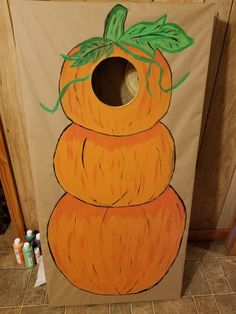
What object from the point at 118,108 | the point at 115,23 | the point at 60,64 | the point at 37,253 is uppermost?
the point at 115,23

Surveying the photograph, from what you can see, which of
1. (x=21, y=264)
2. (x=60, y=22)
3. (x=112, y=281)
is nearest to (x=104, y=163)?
(x=60, y=22)

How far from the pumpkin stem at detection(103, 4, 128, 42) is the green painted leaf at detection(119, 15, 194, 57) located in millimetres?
21

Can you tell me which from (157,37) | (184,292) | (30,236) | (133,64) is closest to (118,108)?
(133,64)

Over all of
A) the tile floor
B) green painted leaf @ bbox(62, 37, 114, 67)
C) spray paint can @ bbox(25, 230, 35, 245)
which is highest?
green painted leaf @ bbox(62, 37, 114, 67)

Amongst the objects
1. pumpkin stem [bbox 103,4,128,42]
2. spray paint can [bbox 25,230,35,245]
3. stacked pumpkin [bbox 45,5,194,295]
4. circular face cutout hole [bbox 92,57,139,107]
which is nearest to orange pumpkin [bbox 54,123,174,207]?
stacked pumpkin [bbox 45,5,194,295]

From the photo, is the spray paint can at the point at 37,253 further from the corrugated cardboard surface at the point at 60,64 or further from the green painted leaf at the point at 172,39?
the green painted leaf at the point at 172,39

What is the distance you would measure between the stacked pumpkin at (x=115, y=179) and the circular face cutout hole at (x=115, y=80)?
0.43 ft

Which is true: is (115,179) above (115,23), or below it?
below

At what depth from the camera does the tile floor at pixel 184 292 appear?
1245 millimetres

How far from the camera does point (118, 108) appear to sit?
907mm

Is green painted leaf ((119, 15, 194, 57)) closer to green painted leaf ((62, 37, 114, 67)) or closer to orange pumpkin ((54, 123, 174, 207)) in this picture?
green painted leaf ((62, 37, 114, 67))

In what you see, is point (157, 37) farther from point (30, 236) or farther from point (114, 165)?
point (30, 236)

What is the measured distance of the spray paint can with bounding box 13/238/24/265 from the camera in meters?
1.38

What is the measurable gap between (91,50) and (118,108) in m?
0.22
